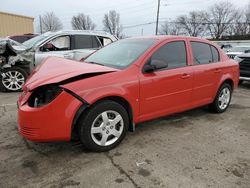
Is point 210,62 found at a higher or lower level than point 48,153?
higher

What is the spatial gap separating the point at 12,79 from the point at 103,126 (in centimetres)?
493

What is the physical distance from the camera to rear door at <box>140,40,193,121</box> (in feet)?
13.1

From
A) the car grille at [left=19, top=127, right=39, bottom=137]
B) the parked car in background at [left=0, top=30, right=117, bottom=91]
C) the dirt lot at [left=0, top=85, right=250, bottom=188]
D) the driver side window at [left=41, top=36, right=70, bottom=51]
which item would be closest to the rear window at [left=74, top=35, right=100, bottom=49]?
the parked car in background at [left=0, top=30, right=117, bottom=91]

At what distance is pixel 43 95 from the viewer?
133 inches

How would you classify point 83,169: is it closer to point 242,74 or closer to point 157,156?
point 157,156

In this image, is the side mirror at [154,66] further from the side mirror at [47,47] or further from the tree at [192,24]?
the tree at [192,24]

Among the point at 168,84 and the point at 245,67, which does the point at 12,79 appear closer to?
the point at 168,84

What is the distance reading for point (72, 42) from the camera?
8.21 meters

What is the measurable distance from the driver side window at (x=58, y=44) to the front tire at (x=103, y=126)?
4925mm

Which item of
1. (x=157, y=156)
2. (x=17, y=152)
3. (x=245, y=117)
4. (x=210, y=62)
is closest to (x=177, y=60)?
(x=210, y=62)

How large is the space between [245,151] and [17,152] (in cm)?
316

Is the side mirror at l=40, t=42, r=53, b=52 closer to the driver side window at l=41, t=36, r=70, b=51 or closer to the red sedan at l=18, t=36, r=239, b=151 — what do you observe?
the driver side window at l=41, t=36, r=70, b=51

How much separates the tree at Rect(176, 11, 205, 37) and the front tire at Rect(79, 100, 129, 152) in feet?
232

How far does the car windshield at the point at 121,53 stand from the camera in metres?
4.05
